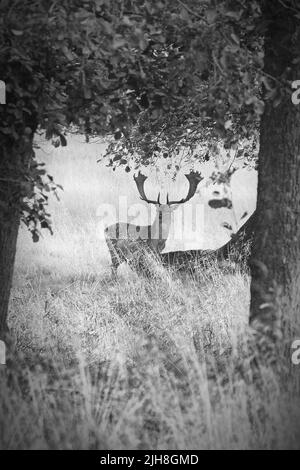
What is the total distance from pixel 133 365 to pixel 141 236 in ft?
17.0

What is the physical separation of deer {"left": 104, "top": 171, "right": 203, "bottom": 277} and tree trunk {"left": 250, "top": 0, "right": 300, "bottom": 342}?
5.29m

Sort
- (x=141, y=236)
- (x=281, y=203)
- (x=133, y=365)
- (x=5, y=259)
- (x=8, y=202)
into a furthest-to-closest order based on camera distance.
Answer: (x=141, y=236)
(x=133, y=365)
(x=5, y=259)
(x=8, y=202)
(x=281, y=203)

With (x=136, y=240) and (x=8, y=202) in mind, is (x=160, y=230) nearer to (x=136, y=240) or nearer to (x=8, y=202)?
(x=136, y=240)

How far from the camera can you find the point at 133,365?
6.59 m

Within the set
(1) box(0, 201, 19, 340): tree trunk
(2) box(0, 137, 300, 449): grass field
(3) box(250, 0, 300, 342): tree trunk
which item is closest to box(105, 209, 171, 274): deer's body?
(2) box(0, 137, 300, 449): grass field

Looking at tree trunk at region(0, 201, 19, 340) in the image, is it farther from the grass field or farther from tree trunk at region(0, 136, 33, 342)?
the grass field

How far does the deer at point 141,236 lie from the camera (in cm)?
1099

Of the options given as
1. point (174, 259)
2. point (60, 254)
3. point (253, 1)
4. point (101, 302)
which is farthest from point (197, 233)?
point (253, 1)

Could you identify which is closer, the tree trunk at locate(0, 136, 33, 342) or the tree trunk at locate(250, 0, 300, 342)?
the tree trunk at locate(250, 0, 300, 342)

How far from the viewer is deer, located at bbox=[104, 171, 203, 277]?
10989mm

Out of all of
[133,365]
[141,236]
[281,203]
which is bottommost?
[133,365]

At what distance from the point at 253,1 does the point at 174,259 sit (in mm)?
5972

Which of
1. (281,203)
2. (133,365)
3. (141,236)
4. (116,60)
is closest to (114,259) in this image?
(141,236)

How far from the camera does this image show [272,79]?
5781 millimetres
